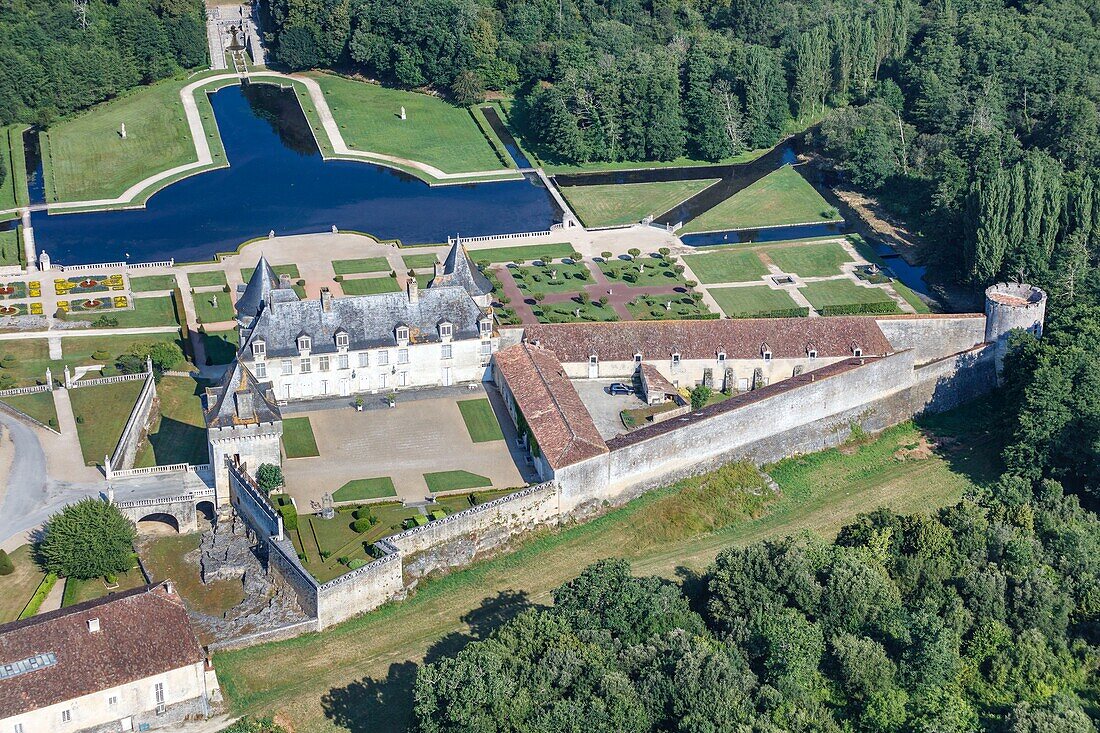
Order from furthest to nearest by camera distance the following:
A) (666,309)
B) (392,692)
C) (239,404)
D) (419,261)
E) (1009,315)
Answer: (419,261)
(666,309)
(1009,315)
(239,404)
(392,692)

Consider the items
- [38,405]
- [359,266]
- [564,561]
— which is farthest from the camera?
[359,266]

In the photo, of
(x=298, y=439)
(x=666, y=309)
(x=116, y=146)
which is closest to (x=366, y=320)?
(x=298, y=439)

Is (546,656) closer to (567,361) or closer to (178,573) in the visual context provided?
(178,573)

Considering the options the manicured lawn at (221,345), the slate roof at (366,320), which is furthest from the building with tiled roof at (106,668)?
the manicured lawn at (221,345)

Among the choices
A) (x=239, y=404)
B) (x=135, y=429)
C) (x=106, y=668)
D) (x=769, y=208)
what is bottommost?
(x=769, y=208)

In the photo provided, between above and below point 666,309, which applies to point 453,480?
above

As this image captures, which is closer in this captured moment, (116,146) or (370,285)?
(370,285)

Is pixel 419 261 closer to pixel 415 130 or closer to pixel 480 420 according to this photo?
pixel 480 420

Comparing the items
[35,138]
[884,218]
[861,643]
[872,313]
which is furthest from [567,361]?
[35,138]
